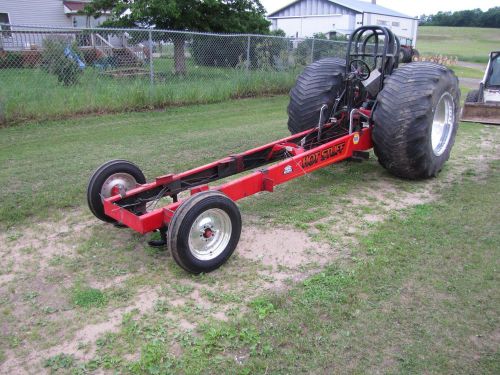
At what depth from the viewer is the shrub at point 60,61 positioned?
10273 mm

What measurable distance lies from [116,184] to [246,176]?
1.33 m

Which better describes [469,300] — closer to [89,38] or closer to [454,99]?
[454,99]

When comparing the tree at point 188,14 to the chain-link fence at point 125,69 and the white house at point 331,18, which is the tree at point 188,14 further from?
the white house at point 331,18

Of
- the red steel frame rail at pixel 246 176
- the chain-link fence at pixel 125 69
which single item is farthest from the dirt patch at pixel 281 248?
the chain-link fence at pixel 125 69

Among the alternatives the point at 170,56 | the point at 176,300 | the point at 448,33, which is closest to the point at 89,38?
the point at 170,56

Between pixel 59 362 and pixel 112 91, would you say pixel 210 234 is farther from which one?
pixel 112 91

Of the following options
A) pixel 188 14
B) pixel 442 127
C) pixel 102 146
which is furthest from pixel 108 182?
pixel 188 14

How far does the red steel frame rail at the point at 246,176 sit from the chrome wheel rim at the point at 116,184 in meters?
0.35

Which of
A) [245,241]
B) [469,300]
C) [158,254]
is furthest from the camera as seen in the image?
[245,241]

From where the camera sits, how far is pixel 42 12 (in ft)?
87.7

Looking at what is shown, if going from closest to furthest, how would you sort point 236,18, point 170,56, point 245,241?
point 245,241
point 170,56
point 236,18

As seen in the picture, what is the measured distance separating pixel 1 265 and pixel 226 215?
2.03 meters

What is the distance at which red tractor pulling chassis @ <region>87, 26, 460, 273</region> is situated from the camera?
3.80 m

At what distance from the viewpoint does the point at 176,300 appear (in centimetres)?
350
